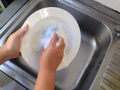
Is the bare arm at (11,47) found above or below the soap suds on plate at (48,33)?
above

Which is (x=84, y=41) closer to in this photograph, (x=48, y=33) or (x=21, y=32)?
(x=48, y=33)

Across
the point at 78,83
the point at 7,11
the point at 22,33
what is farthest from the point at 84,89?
the point at 7,11

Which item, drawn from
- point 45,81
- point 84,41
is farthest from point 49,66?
point 84,41

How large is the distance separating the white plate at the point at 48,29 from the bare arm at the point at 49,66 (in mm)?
83

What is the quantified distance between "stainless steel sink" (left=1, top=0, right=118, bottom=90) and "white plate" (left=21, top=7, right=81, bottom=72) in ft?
0.25

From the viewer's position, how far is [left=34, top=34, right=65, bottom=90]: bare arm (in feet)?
2.37

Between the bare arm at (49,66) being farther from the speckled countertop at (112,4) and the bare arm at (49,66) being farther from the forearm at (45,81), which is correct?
the speckled countertop at (112,4)

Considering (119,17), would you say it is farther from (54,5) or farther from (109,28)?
(54,5)

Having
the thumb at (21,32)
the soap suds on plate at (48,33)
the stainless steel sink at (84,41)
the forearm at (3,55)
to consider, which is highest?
the thumb at (21,32)

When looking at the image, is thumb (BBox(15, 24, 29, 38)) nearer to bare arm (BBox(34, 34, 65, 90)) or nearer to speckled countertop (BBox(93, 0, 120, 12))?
bare arm (BBox(34, 34, 65, 90))

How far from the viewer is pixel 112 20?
36.2 inches

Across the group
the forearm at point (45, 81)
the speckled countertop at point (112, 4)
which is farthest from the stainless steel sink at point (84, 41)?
the forearm at point (45, 81)

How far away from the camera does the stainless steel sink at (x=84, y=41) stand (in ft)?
2.99

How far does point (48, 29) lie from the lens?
0.89 m
